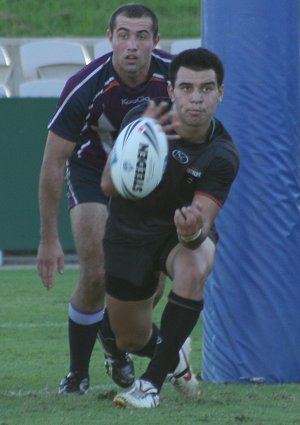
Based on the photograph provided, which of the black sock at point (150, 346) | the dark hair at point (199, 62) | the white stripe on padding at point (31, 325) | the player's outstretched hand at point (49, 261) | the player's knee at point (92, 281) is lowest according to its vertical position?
the white stripe on padding at point (31, 325)

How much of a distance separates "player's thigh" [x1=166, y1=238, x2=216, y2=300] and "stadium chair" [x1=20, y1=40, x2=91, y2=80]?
10508mm

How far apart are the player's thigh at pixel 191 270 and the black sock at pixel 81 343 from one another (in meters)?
1.09

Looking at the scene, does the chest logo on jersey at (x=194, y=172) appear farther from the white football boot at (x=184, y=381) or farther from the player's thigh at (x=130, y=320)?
the white football boot at (x=184, y=381)

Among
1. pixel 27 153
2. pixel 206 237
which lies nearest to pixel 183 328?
pixel 206 237

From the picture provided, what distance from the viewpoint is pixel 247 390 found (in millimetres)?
6328

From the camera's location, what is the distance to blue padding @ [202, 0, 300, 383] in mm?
6504

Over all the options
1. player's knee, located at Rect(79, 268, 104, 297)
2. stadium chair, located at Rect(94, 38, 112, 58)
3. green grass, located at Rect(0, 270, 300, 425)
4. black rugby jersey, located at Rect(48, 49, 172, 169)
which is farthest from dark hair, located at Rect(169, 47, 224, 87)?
stadium chair, located at Rect(94, 38, 112, 58)

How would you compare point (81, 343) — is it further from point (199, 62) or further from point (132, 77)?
point (199, 62)

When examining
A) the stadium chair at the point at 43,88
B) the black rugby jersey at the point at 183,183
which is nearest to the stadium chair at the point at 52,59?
the stadium chair at the point at 43,88

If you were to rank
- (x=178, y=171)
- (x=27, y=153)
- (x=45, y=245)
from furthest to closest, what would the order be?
(x=27, y=153), (x=45, y=245), (x=178, y=171)

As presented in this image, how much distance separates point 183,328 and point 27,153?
23.7 feet

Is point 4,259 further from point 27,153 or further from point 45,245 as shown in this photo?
point 45,245

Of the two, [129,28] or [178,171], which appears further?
[129,28]

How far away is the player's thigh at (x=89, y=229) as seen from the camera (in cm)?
641
